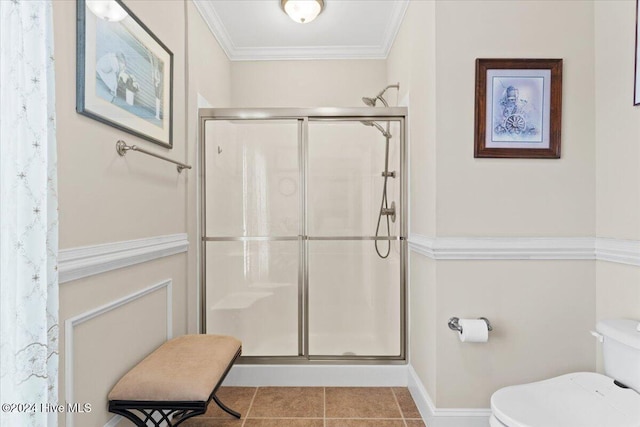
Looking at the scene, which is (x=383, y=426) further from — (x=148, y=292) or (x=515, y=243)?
(x=148, y=292)

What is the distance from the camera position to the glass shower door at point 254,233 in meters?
2.54

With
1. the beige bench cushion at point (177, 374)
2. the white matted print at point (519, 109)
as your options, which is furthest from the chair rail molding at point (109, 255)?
the white matted print at point (519, 109)

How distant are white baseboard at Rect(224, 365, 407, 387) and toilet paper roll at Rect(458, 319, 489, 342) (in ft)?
2.73

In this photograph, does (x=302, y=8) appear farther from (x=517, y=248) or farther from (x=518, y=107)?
(x=517, y=248)

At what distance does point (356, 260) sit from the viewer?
2.55m

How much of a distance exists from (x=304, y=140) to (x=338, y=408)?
1681 mm

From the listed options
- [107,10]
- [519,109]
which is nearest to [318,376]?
[519,109]

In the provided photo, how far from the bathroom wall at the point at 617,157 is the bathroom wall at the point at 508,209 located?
0.04 meters

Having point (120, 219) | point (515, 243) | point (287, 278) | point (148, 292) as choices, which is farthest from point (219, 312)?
point (515, 243)

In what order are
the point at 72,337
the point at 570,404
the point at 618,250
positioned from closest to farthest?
the point at 72,337, the point at 570,404, the point at 618,250

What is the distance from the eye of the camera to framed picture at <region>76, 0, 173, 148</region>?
1.35 meters

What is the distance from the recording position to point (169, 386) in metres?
1.49

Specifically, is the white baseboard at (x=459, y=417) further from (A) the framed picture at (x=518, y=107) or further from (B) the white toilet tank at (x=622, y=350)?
(A) the framed picture at (x=518, y=107)

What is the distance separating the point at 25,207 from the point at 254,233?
5.29 feet
